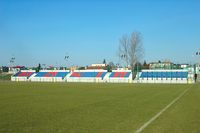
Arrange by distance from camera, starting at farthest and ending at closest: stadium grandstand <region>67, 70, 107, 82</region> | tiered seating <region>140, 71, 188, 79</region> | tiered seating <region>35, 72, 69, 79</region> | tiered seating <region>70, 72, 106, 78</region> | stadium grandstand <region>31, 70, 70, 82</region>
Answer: tiered seating <region>35, 72, 69, 79</region>, stadium grandstand <region>31, 70, 70, 82</region>, tiered seating <region>70, 72, 106, 78</region>, stadium grandstand <region>67, 70, 107, 82</region>, tiered seating <region>140, 71, 188, 79</region>

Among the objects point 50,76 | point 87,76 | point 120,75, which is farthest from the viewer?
point 50,76

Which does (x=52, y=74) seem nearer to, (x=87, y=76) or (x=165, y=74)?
(x=87, y=76)

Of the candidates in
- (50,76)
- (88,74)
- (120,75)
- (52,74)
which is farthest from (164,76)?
(52,74)

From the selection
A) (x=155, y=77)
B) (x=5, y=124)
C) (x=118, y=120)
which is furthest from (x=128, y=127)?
(x=155, y=77)

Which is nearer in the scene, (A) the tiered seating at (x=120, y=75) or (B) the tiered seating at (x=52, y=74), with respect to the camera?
(A) the tiered seating at (x=120, y=75)

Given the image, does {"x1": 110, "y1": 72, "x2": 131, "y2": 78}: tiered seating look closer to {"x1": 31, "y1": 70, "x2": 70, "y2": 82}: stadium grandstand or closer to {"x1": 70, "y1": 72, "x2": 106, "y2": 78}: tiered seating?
{"x1": 70, "y1": 72, "x2": 106, "y2": 78}: tiered seating

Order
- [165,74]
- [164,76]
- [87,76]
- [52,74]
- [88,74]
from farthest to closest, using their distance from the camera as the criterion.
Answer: [52,74] < [88,74] < [87,76] < [165,74] < [164,76]

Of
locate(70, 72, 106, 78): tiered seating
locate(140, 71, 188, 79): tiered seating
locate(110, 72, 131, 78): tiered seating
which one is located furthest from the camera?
locate(70, 72, 106, 78): tiered seating

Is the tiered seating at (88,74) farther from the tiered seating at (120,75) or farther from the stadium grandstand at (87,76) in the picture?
the tiered seating at (120,75)

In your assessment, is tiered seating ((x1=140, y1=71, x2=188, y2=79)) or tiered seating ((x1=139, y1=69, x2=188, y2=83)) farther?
tiered seating ((x1=140, y1=71, x2=188, y2=79))

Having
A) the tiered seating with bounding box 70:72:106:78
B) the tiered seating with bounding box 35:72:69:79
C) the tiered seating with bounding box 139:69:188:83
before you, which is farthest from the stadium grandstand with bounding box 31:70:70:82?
the tiered seating with bounding box 139:69:188:83

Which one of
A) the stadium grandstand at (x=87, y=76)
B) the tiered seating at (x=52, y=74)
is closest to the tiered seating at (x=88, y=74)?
the stadium grandstand at (x=87, y=76)

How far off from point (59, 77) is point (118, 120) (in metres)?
96.6

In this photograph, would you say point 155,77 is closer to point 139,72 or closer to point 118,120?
point 139,72
